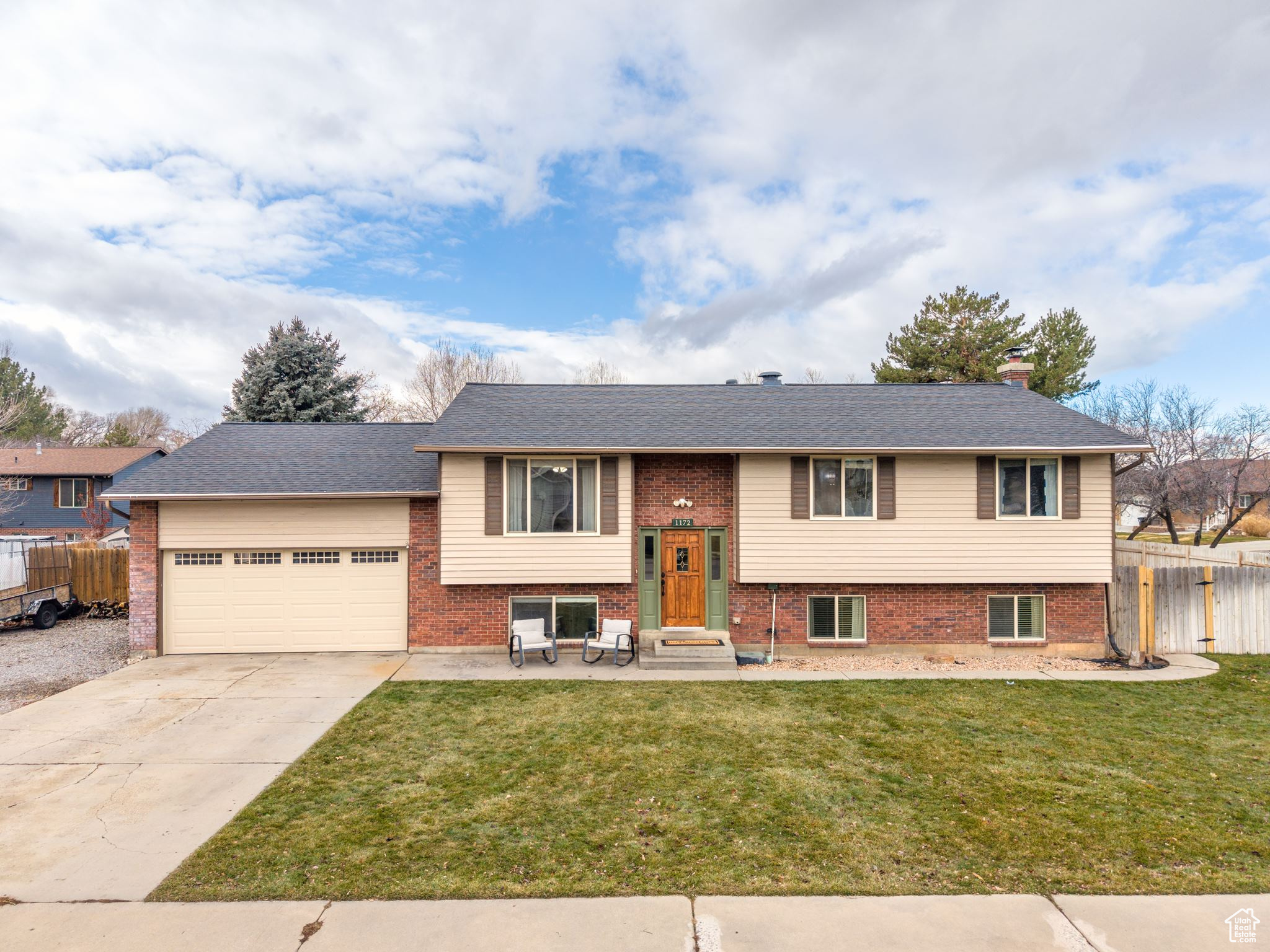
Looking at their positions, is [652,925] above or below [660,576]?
below

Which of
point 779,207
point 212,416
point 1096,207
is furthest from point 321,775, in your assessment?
point 212,416

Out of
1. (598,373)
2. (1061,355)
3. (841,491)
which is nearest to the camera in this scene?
(841,491)

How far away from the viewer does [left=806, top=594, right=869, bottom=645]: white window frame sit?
11086 millimetres

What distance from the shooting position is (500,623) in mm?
11164

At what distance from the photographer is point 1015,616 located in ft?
36.7

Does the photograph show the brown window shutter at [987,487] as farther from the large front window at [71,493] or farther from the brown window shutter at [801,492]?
the large front window at [71,493]

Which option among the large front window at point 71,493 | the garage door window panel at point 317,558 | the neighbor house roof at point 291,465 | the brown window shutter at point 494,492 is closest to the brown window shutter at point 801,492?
the brown window shutter at point 494,492

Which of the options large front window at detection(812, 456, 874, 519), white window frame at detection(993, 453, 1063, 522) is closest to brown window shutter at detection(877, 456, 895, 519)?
large front window at detection(812, 456, 874, 519)

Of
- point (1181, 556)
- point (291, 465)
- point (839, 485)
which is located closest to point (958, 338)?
point (1181, 556)

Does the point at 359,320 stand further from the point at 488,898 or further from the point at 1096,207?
the point at 488,898

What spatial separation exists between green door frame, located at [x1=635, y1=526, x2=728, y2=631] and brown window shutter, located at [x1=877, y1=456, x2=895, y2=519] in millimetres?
2827

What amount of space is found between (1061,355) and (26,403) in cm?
5540

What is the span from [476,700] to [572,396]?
6996 millimetres

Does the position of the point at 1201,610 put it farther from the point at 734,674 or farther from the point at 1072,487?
the point at 734,674
